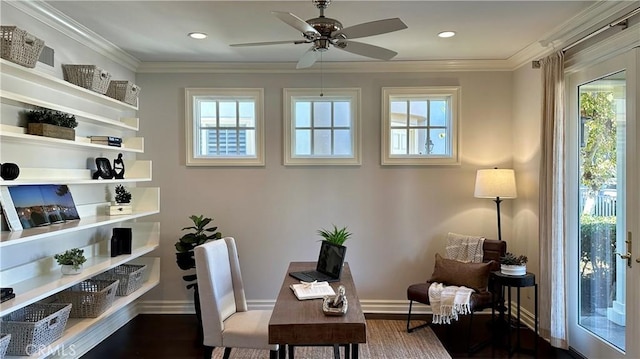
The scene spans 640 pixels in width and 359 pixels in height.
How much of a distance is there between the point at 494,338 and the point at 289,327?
8.25ft

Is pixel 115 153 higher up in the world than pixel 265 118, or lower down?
lower down

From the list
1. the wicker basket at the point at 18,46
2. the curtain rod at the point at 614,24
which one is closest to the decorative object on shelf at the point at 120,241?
the wicker basket at the point at 18,46

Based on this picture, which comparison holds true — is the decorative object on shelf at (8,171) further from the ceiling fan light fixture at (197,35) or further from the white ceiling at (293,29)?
the ceiling fan light fixture at (197,35)

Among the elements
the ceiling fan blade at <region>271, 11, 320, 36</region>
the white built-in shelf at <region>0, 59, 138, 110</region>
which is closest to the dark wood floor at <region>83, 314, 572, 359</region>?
the white built-in shelf at <region>0, 59, 138, 110</region>

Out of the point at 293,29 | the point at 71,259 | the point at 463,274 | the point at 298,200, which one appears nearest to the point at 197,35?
the point at 293,29

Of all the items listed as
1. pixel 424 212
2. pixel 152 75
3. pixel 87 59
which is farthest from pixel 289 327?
pixel 152 75

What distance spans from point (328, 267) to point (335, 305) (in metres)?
0.74

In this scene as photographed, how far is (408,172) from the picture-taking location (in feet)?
14.3

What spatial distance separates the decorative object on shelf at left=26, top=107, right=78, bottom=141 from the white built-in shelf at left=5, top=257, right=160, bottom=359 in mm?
1352

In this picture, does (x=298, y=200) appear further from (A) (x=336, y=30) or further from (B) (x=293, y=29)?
(A) (x=336, y=30)

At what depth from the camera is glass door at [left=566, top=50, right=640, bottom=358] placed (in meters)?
2.75

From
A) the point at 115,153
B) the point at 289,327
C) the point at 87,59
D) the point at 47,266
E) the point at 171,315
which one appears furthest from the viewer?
the point at 171,315

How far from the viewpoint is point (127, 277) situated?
11.6 feet

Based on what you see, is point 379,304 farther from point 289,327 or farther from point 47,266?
point 47,266
